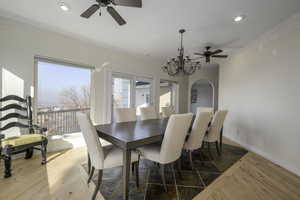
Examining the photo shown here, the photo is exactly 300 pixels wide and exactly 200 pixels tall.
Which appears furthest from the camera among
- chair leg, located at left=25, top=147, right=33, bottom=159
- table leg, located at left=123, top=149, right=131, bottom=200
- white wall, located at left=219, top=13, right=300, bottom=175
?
chair leg, located at left=25, top=147, right=33, bottom=159

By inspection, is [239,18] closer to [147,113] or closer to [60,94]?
[147,113]

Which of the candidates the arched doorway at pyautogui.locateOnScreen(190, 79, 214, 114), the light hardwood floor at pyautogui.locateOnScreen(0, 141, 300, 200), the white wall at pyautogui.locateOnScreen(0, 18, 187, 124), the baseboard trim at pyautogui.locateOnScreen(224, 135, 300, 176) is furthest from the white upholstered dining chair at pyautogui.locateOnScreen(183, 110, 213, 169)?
the arched doorway at pyautogui.locateOnScreen(190, 79, 214, 114)

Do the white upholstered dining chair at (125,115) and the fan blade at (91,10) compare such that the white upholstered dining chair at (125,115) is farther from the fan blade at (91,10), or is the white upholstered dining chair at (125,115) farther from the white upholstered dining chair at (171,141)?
the fan blade at (91,10)

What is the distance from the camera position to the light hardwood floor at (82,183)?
1686 mm

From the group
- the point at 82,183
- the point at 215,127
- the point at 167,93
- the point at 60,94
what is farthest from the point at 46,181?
the point at 167,93

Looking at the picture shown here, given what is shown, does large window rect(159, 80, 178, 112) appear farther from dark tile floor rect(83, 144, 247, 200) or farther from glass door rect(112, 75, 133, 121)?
dark tile floor rect(83, 144, 247, 200)

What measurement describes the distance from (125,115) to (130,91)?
67.1 inches

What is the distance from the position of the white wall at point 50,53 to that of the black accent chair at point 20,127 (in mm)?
279

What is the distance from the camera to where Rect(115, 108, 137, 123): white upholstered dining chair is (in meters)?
2.83

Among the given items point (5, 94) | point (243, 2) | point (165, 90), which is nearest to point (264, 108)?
point (243, 2)

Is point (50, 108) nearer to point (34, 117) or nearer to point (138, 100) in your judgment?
point (34, 117)

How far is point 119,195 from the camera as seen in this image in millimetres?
1692

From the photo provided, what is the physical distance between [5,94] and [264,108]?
17.1ft

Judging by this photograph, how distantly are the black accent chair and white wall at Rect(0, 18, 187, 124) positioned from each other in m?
0.28
